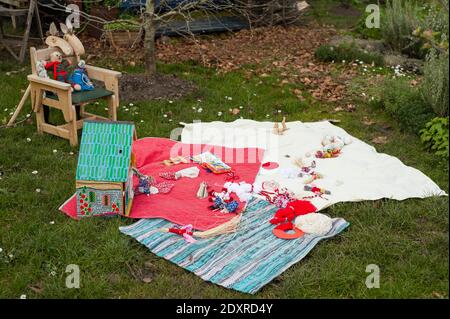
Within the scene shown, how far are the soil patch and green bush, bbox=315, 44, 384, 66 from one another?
2529 mm

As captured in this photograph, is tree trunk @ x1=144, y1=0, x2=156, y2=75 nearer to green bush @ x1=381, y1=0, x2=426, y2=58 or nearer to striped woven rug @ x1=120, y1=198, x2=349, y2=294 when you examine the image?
striped woven rug @ x1=120, y1=198, x2=349, y2=294

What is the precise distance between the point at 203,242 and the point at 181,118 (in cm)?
274

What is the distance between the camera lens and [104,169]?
4363 millimetres

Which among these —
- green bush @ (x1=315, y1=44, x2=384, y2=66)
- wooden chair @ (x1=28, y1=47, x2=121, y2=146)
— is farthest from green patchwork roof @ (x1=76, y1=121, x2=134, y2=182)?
green bush @ (x1=315, y1=44, x2=384, y2=66)

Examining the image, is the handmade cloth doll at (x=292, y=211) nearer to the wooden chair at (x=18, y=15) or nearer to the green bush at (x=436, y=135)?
the green bush at (x=436, y=135)

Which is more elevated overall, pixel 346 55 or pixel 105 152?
pixel 346 55

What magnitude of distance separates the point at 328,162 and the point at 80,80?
2786 mm

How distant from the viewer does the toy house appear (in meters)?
4.35

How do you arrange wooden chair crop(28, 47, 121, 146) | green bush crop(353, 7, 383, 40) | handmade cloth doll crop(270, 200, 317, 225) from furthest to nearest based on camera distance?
green bush crop(353, 7, 383, 40), wooden chair crop(28, 47, 121, 146), handmade cloth doll crop(270, 200, 317, 225)

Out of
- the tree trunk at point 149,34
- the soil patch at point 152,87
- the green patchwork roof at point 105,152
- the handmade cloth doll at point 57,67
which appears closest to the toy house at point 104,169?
the green patchwork roof at point 105,152

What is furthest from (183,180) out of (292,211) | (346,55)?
(346,55)

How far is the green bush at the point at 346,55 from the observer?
8.76 m

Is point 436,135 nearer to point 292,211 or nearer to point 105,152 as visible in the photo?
point 292,211
